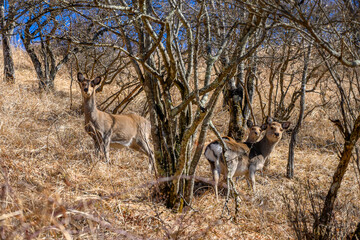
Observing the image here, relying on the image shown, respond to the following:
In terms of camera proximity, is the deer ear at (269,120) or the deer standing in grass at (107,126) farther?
the deer standing in grass at (107,126)

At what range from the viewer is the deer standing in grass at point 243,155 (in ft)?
20.6

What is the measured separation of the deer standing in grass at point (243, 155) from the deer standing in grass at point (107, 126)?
1473 millimetres

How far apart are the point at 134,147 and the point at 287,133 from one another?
15.0 ft

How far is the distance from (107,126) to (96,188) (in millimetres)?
2941

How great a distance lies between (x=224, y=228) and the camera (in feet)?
14.5

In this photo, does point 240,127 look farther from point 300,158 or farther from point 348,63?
point 348,63

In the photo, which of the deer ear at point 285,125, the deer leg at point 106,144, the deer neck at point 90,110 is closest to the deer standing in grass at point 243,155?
the deer ear at point 285,125

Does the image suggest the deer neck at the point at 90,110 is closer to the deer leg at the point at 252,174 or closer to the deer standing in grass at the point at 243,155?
the deer standing in grass at the point at 243,155

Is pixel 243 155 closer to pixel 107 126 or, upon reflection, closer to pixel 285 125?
pixel 285 125

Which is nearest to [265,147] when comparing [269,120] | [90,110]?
[269,120]

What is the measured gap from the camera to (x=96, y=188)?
483cm

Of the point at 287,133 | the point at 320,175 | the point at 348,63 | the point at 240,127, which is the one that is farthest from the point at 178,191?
the point at 287,133

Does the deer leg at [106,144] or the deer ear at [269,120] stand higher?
the deer ear at [269,120]

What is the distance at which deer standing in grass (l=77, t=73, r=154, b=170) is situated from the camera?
7.40 meters
